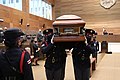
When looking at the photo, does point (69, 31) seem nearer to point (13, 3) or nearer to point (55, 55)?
point (55, 55)

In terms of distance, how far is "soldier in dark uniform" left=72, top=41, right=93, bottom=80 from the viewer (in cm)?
267

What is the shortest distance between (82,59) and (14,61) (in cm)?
119

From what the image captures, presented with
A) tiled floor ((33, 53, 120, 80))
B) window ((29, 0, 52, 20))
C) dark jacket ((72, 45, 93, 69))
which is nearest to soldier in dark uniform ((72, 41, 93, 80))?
dark jacket ((72, 45, 93, 69))

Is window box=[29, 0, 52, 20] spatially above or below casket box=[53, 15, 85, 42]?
above

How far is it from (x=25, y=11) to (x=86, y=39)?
10052 mm

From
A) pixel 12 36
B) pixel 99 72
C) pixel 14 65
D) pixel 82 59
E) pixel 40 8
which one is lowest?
pixel 99 72

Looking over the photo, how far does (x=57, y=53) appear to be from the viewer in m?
2.60

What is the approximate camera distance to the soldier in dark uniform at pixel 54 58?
102 inches

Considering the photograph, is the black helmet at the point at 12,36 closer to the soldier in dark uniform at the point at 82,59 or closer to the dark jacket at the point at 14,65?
the dark jacket at the point at 14,65

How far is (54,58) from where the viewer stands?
261 centimetres

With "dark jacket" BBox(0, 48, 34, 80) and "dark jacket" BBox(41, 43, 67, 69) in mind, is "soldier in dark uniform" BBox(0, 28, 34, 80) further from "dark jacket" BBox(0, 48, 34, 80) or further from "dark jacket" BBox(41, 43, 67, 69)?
"dark jacket" BBox(41, 43, 67, 69)

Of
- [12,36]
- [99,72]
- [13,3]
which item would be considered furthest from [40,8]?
[12,36]

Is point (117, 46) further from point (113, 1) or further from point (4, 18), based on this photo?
point (4, 18)

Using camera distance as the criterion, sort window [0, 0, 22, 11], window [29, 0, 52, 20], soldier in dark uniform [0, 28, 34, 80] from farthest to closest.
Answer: window [29, 0, 52, 20]
window [0, 0, 22, 11]
soldier in dark uniform [0, 28, 34, 80]
